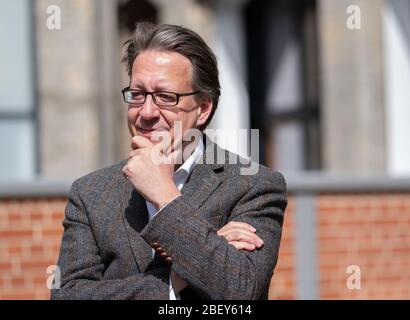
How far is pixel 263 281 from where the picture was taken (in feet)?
9.14

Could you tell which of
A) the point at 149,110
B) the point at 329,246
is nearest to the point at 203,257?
the point at 149,110

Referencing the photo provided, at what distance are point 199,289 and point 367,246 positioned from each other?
13.8 feet

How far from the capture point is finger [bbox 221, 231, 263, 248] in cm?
279

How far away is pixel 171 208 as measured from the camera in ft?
8.94

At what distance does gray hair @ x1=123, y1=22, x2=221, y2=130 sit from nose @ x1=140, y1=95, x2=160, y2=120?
0.15m

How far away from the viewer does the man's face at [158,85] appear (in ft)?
9.20

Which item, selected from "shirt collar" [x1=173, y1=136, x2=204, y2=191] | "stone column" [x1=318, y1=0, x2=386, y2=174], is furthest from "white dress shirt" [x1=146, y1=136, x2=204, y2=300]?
"stone column" [x1=318, y1=0, x2=386, y2=174]

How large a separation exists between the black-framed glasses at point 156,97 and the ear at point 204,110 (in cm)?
11

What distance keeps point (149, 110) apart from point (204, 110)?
0.24 meters

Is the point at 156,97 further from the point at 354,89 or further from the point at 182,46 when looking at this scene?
the point at 354,89

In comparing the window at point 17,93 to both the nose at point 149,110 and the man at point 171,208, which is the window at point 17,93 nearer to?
the man at point 171,208

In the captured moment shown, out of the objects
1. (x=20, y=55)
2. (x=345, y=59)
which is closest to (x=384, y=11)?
(x=345, y=59)

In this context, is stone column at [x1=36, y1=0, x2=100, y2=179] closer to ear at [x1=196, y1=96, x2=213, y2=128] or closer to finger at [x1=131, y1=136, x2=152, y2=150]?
ear at [x1=196, y1=96, x2=213, y2=128]
